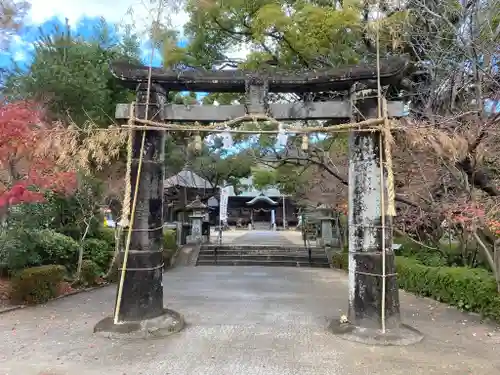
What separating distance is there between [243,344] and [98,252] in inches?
281

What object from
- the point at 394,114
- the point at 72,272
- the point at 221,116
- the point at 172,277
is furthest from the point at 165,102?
the point at 172,277

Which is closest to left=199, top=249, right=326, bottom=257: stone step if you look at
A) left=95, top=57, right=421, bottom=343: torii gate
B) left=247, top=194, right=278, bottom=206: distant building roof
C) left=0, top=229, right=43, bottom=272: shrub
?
left=0, top=229, right=43, bottom=272: shrub

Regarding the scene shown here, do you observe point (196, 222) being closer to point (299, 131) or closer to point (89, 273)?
point (89, 273)

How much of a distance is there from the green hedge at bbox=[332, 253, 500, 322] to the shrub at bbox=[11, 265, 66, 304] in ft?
26.7

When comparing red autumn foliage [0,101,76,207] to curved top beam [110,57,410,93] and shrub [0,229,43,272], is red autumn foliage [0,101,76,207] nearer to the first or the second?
shrub [0,229,43,272]

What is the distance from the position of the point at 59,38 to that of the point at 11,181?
15.9 feet

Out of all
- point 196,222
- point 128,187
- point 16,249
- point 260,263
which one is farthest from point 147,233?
point 196,222

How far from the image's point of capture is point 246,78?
6.33 metres

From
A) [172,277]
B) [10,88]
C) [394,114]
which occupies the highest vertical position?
[10,88]

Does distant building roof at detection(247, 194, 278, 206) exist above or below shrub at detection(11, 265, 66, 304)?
above

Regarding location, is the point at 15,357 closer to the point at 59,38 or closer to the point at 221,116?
the point at 221,116

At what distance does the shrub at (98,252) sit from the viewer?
11125 mm

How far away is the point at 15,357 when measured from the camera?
16.3 feet

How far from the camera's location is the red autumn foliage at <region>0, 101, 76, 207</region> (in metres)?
6.86
